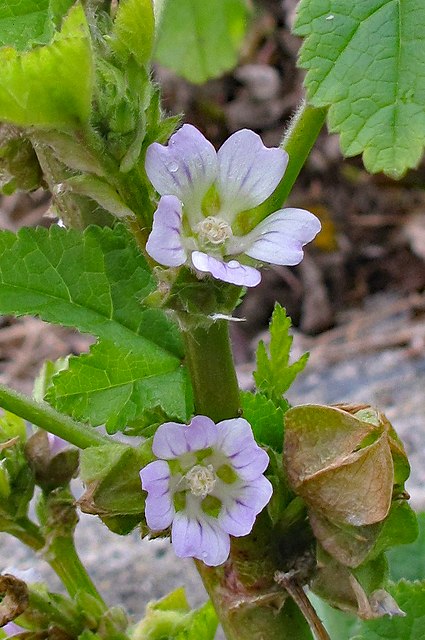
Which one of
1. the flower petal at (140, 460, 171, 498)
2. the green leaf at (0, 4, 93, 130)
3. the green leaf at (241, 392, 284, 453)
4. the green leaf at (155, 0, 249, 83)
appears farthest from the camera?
the green leaf at (155, 0, 249, 83)

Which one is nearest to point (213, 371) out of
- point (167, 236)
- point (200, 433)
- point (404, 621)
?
point (200, 433)

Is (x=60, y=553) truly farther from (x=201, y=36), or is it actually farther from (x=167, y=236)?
(x=201, y=36)

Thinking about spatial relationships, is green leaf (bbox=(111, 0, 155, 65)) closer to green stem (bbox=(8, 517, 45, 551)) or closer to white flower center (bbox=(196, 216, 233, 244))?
white flower center (bbox=(196, 216, 233, 244))

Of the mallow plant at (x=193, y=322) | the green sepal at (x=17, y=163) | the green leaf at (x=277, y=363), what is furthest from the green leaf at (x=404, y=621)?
the green sepal at (x=17, y=163)

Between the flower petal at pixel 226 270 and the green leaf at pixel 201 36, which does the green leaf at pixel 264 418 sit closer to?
the flower petal at pixel 226 270

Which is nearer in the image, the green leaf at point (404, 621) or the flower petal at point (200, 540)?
the flower petal at point (200, 540)

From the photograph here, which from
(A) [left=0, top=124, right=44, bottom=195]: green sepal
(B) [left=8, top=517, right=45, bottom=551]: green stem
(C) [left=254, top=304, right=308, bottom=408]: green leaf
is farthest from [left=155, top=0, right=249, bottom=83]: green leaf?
(B) [left=8, top=517, right=45, bottom=551]: green stem
